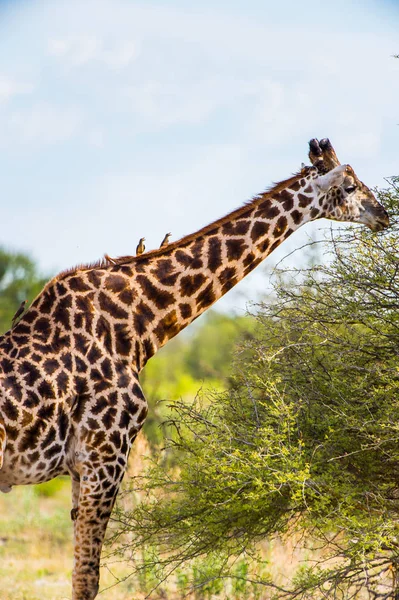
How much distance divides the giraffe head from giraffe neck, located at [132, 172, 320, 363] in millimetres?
87

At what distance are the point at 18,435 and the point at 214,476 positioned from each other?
1.35m

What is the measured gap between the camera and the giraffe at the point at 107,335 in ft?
18.1

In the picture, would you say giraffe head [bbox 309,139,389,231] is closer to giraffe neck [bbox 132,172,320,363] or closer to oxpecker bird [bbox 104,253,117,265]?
giraffe neck [bbox 132,172,320,363]

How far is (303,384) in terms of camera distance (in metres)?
6.20

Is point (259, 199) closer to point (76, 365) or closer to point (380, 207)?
point (380, 207)

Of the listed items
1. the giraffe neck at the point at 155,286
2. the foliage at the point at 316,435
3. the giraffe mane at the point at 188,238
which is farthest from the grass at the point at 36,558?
the giraffe mane at the point at 188,238

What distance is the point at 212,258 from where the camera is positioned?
20.6 feet

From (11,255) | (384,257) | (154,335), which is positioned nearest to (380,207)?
(384,257)

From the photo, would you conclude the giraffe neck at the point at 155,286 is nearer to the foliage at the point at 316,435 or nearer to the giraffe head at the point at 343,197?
the giraffe head at the point at 343,197

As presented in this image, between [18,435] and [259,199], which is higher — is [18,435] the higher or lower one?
the lower one

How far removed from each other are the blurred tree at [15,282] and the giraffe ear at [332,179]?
66.0 feet

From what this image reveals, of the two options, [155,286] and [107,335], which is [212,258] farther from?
[107,335]

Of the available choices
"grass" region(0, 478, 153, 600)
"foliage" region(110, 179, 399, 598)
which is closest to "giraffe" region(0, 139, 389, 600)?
"foliage" region(110, 179, 399, 598)

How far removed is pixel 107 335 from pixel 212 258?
1.03 meters
